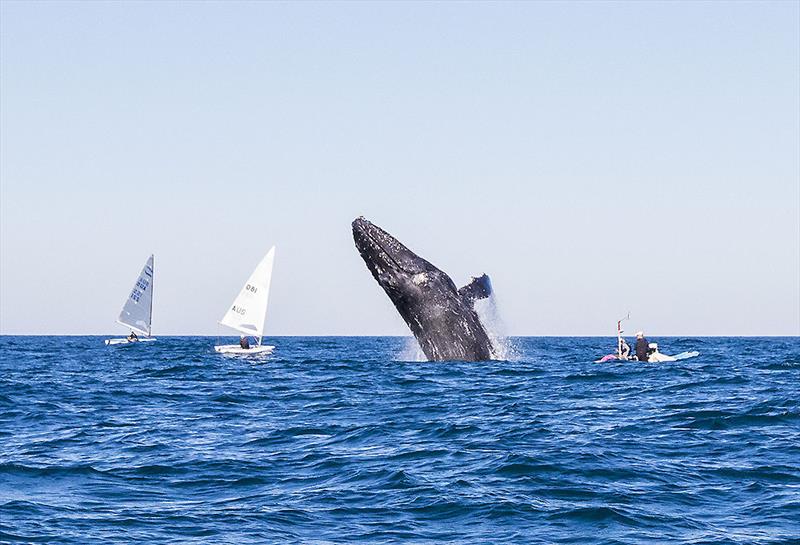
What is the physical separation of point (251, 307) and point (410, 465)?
41.4 meters

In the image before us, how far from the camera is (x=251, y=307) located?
53.0 meters

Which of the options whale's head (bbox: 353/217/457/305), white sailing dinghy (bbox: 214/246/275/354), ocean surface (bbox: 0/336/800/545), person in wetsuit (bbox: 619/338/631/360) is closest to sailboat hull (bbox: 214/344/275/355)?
white sailing dinghy (bbox: 214/246/275/354)

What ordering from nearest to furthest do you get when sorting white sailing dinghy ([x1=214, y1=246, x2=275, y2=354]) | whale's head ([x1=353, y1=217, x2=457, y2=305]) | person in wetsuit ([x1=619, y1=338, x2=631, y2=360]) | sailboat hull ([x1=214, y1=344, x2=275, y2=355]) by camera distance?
1. whale's head ([x1=353, y1=217, x2=457, y2=305])
2. person in wetsuit ([x1=619, y1=338, x2=631, y2=360])
3. sailboat hull ([x1=214, y1=344, x2=275, y2=355])
4. white sailing dinghy ([x1=214, y1=246, x2=275, y2=354])

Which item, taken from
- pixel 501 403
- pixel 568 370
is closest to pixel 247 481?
pixel 501 403

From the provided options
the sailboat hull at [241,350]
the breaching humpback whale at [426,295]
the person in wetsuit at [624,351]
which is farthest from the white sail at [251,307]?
the breaching humpback whale at [426,295]

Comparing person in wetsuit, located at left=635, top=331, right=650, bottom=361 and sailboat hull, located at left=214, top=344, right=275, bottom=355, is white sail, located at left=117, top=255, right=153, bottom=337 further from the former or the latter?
person in wetsuit, located at left=635, top=331, right=650, bottom=361

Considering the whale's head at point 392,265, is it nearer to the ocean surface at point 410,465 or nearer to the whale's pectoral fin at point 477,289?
the whale's pectoral fin at point 477,289

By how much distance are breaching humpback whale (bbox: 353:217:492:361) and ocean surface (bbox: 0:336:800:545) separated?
6.86 ft

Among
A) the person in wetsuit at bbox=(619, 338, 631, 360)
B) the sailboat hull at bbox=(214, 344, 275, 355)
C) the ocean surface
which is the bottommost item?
the ocean surface

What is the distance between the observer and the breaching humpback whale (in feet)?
76.8

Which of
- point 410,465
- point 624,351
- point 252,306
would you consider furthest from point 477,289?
point 252,306

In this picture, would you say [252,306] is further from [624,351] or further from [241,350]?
[624,351]

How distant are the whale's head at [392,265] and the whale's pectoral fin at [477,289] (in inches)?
34.6

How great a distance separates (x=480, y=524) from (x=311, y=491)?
2.27 meters
